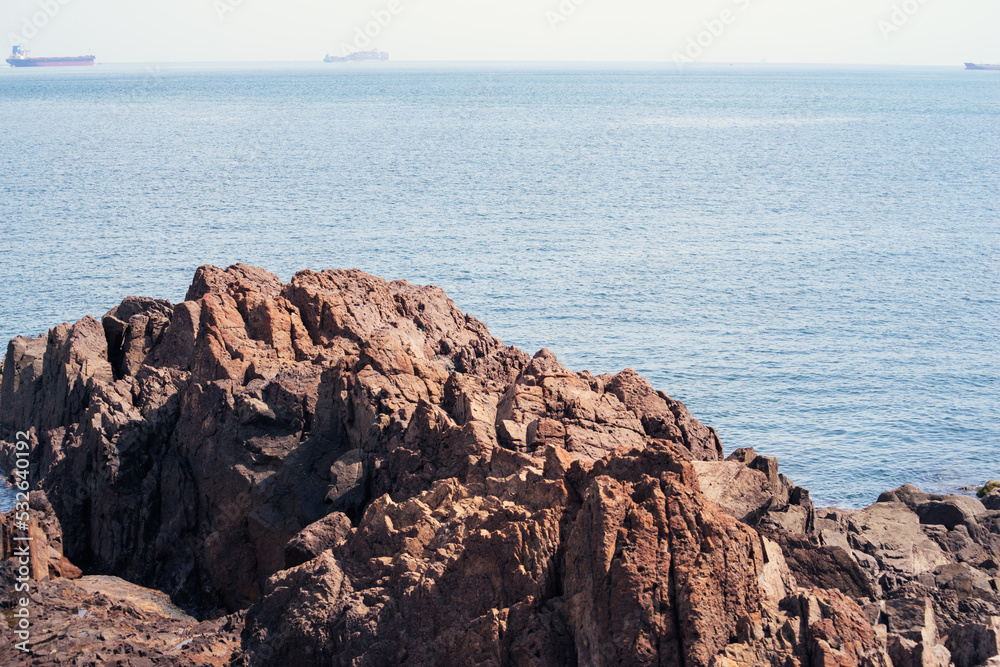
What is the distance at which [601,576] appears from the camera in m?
17.8

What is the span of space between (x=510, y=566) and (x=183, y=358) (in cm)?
1852

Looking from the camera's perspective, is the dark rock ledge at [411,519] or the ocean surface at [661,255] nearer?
the dark rock ledge at [411,519]

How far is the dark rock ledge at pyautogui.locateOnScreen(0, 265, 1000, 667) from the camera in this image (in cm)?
1778

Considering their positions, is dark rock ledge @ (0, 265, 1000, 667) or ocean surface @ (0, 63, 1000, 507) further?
ocean surface @ (0, 63, 1000, 507)

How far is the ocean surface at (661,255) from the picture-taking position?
51.9 metres

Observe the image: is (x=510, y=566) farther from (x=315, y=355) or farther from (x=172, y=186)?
(x=172, y=186)

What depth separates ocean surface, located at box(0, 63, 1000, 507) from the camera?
170 feet

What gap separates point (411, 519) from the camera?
22.3 meters

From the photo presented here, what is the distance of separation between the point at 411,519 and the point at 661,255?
206 feet

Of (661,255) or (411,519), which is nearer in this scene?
(411,519)

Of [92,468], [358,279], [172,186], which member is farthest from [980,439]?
[172,186]

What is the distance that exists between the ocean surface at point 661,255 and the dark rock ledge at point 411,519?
18.7 metres

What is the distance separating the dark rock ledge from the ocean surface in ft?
61.3

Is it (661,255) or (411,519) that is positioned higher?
(411,519)
